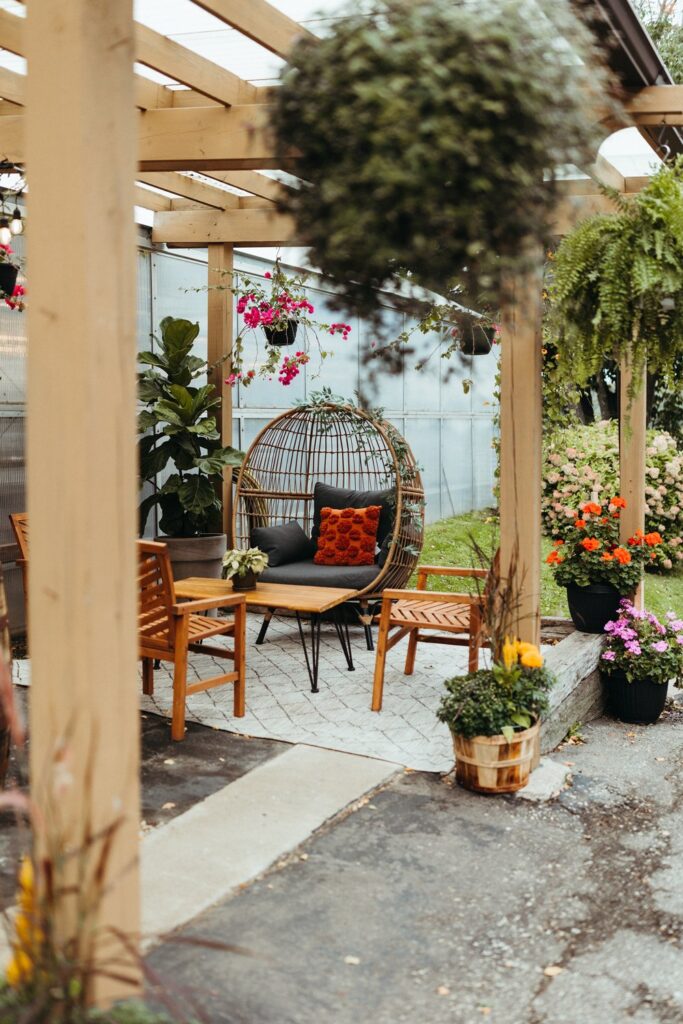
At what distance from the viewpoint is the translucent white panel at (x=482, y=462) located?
12.4 metres

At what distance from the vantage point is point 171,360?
21.6 feet

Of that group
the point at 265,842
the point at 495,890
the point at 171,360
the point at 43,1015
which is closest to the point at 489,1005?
the point at 495,890

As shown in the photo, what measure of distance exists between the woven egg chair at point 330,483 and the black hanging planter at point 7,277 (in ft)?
6.52

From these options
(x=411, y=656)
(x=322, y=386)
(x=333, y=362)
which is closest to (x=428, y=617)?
(x=411, y=656)

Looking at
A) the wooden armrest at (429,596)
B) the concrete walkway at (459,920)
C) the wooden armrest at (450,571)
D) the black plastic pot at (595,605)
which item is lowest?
the concrete walkway at (459,920)

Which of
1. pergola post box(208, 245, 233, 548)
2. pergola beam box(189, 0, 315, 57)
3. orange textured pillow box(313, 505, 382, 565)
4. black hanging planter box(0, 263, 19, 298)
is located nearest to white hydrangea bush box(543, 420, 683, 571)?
orange textured pillow box(313, 505, 382, 565)

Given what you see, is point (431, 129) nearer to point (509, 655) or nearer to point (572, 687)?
point (509, 655)

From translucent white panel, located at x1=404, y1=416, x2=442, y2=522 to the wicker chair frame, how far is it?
2.23m

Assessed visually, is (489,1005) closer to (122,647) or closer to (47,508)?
(122,647)

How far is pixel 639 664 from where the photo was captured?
5.03m

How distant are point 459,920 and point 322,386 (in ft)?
21.3

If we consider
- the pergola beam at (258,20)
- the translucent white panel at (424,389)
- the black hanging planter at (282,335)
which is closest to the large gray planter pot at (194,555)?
the black hanging planter at (282,335)

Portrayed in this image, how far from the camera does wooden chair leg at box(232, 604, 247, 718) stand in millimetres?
4707

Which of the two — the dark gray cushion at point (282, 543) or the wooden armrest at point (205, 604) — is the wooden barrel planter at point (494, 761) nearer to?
the wooden armrest at point (205, 604)
